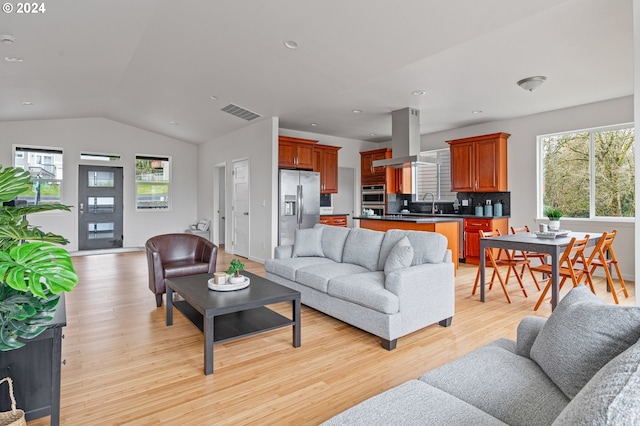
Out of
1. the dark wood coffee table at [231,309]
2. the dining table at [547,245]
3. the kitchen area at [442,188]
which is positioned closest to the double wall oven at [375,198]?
the kitchen area at [442,188]

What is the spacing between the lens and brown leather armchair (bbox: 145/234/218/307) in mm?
3930

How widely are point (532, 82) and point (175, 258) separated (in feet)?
15.9

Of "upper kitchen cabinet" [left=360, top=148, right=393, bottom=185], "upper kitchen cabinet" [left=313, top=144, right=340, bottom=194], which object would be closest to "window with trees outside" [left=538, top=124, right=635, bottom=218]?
"upper kitchen cabinet" [left=360, top=148, right=393, bottom=185]

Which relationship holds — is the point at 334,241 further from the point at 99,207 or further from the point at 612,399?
the point at 99,207

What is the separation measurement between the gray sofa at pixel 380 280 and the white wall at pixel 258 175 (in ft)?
7.71

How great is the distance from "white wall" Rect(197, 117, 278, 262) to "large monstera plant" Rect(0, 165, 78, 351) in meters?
4.96

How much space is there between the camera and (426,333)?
3258 millimetres

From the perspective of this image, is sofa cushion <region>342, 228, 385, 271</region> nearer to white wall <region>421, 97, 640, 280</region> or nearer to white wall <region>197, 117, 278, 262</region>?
white wall <region>197, 117, 278, 262</region>

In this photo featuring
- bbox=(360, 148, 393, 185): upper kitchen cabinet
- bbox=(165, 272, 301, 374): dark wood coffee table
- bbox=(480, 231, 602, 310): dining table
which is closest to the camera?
bbox=(165, 272, 301, 374): dark wood coffee table

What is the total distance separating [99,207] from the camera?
8562mm

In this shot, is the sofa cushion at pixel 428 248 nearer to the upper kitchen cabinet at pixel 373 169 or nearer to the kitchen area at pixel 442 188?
the kitchen area at pixel 442 188

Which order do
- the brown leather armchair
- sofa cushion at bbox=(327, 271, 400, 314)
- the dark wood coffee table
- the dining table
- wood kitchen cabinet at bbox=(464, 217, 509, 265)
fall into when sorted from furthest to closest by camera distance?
wood kitchen cabinet at bbox=(464, 217, 509, 265) < the brown leather armchair < the dining table < sofa cushion at bbox=(327, 271, 400, 314) < the dark wood coffee table

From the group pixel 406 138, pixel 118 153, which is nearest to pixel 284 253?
pixel 406 138

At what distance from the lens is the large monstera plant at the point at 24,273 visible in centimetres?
115
